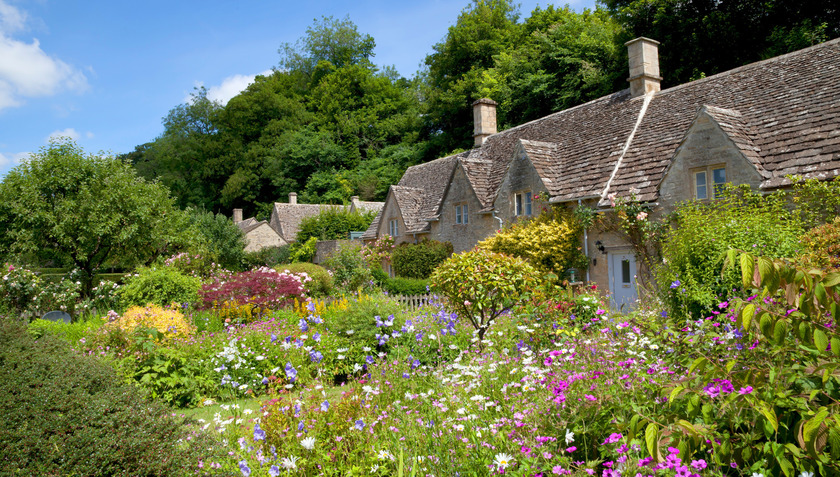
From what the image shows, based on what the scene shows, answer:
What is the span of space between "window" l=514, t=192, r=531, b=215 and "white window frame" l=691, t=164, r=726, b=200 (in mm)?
6304

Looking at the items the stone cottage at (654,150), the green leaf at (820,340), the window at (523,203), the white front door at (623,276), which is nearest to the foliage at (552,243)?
the stone cottage at (654,150)

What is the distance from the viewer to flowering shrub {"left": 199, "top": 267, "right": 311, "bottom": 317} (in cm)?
1514

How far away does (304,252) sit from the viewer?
136 feet

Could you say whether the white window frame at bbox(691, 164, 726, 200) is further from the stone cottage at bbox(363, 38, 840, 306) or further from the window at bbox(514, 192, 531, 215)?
the window at bbox(514, 192, 531, 215)

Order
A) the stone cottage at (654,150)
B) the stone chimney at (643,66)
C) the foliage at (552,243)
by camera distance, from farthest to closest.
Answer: the stone chimney at (643,66), the foliage at (552,243), the stone cottage at (654,150)

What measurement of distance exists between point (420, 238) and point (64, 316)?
647 inches

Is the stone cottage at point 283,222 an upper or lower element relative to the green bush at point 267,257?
upper

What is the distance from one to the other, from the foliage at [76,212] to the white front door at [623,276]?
17546mm

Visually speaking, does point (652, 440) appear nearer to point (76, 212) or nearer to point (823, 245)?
point (823, 245)

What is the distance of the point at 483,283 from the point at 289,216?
47.4 meters

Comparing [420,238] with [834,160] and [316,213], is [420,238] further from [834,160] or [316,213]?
[316,213]

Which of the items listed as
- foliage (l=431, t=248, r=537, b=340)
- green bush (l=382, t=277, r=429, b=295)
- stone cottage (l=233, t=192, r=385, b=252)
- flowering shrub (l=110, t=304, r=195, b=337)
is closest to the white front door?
green bush (l=382, t=277, r=429, b=295)

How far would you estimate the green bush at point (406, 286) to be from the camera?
20.3 metres

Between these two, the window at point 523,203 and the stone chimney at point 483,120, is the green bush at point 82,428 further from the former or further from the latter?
the stone chimney at point 483,120
